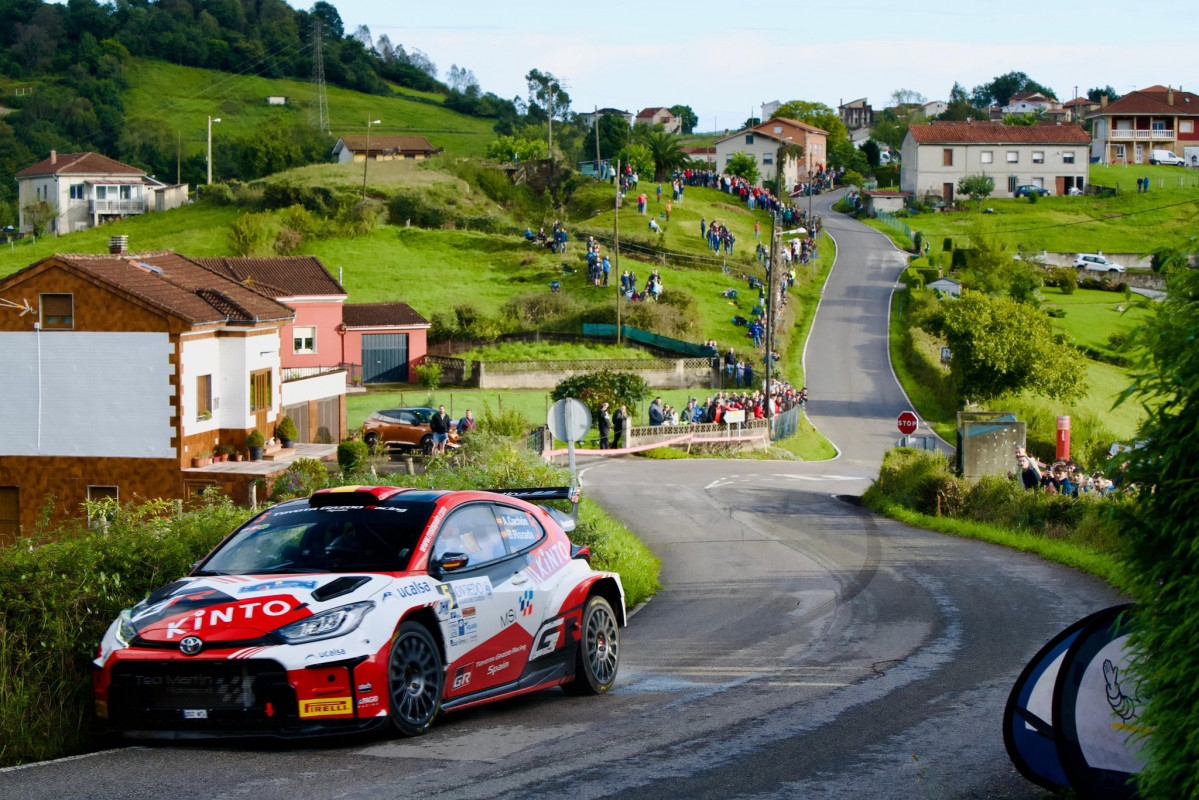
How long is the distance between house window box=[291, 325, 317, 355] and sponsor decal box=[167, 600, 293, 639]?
47899 mm

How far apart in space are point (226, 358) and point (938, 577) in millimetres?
25383

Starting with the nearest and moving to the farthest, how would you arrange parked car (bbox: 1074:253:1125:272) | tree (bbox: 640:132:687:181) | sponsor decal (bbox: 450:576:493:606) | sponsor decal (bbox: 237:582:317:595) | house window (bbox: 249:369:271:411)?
sponsor decal (bbox: 237:582:317:595) → sponsor decal (bbox: 450:576:493:606) → house window (bbox: 249:369:271:411) → parked car (bbox: 1074:253:1125:272) → tree (bbox: 640:132:687:181)

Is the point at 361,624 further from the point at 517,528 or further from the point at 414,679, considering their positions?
the point at 517,528

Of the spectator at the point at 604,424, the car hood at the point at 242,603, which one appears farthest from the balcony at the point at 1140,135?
the car hood at the point at 242,603

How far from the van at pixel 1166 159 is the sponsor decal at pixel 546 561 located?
143m

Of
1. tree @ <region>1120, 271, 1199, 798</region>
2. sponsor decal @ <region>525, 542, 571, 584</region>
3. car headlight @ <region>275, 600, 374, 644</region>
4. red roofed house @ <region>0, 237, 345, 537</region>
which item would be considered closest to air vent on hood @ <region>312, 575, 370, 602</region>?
car headlight @ <region>275, 600, 374, 644</region>

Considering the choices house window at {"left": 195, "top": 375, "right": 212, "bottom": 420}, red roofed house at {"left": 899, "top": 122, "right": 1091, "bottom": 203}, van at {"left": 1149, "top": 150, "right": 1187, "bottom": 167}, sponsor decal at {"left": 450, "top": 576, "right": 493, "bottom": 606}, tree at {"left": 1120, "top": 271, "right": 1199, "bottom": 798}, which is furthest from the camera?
van at {"left": 1149, "top": 150, "right": 1187, "bottom": 167}

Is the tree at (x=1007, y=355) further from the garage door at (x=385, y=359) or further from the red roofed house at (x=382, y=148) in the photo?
the red roofed house at (x=382, y=148)

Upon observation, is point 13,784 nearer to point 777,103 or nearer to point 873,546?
point 873,546

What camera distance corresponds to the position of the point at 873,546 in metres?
20.2

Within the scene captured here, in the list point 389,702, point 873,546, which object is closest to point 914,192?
point 873,546

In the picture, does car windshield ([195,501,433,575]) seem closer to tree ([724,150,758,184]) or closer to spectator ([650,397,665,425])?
spectator ([650,397,665,425])

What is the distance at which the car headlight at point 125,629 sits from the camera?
286 inches

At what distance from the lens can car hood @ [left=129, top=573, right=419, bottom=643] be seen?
7.12 metres
